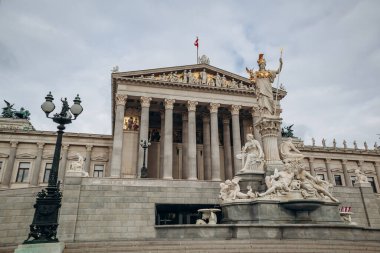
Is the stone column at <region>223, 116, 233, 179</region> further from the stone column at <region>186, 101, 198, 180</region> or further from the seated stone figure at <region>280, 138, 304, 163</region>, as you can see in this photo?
the seated stone figure at <region>280, 138, 304, 163</region>

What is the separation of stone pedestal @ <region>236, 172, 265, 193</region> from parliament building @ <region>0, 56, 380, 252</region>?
80 cm

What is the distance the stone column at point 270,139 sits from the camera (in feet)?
51.6

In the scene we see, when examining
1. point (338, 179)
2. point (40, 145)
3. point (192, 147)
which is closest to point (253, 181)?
point (192, 147)

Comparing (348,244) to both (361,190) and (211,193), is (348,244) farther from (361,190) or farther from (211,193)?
(361,190)

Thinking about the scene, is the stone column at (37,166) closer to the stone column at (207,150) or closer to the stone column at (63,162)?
the stone column at (63,162)

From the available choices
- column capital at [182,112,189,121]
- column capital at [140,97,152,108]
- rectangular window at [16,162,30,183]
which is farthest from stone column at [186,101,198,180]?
rectangular window at [16,162,30,183]

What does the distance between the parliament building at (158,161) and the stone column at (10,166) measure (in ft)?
0.49

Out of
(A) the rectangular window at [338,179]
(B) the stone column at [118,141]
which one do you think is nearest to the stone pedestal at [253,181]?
(B) the stone column at [118,141]

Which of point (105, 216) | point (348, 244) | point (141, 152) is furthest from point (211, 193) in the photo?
point (141, 152)

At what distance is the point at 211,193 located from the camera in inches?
814

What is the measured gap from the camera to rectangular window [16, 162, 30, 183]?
41.6 meters

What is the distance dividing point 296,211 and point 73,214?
13042 millimetres

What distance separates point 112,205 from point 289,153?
1161 cm

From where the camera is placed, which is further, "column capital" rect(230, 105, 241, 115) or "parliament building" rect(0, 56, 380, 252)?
"column capital" rect(230, 105, 241, 115)
